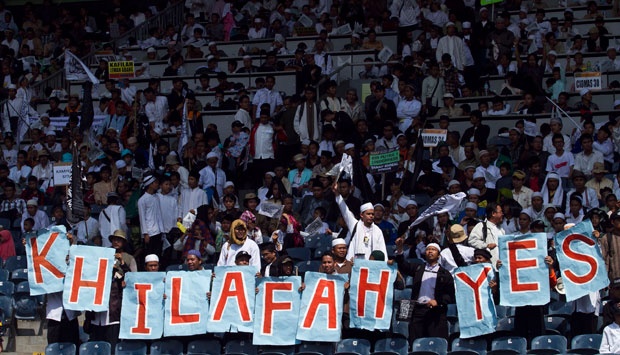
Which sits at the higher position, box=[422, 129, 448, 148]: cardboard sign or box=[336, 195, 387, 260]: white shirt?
box=[422, 129, 448, 148]: cardboard sign

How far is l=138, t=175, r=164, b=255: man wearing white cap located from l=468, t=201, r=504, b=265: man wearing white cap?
5.74 m

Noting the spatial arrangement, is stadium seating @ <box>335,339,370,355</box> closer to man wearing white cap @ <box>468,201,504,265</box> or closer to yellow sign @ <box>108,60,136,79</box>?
man wearing white cap @ <box>468,201,504,265</box>

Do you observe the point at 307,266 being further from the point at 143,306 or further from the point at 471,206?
the point at 143,306

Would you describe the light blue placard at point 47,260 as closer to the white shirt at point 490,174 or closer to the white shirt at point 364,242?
the white shirt at point 364,242

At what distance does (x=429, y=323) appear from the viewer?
17.1 meters

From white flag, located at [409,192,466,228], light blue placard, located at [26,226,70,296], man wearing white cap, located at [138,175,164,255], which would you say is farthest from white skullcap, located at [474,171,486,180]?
light blue placard, located at [26,226,70,296]

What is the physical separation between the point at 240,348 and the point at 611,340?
452 centimetres

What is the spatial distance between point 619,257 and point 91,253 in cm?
664

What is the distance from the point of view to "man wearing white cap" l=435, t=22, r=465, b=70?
87.7 feet

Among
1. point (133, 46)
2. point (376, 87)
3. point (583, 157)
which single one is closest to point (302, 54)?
point (376, 87)

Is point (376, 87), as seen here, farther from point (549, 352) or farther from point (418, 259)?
point (549, 352)

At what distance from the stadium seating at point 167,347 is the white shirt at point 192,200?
4576mm

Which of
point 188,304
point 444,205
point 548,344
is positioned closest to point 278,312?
point 188,304

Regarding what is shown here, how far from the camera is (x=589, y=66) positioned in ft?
85.8
